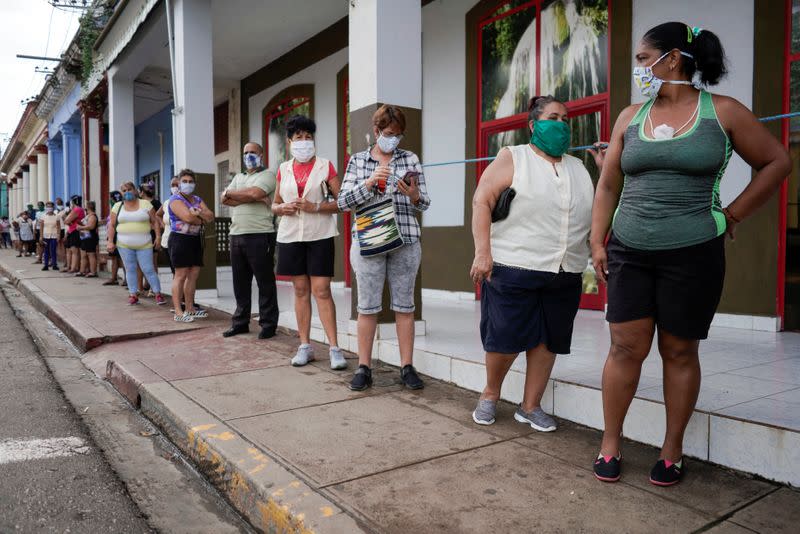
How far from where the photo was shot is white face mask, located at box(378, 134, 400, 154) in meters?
4.07

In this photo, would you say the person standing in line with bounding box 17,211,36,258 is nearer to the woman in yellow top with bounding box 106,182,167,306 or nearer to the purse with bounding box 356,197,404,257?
the woman in yellow top with bounding box 106,182,167,306

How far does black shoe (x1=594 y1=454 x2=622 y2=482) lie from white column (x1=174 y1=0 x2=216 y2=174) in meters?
7.06

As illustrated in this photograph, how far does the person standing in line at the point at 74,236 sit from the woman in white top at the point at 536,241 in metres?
12.7

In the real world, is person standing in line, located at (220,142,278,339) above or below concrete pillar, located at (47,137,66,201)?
below

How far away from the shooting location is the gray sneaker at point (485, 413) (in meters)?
3.46

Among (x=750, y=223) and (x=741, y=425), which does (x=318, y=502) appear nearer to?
(x=741, y=425)

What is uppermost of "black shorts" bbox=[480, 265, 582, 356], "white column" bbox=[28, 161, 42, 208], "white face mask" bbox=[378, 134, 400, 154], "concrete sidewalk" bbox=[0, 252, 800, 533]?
"white column" bbox=[28, 161, 42, 208]

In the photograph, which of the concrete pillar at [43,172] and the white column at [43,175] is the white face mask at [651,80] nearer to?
the concrete pillar at [43,172]

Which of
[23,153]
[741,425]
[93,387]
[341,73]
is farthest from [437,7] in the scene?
[23,153]

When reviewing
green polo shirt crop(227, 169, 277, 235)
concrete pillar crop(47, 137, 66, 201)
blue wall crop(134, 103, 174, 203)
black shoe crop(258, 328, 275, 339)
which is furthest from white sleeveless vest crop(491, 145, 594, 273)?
concrete pillar crop(47, 137, 66, 201)

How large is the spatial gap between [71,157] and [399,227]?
21085 mm

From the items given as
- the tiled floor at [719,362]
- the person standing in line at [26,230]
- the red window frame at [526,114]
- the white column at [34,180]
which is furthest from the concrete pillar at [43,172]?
the tiled floor at [719,362]

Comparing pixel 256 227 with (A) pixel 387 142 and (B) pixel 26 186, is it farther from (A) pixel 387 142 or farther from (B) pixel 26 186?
(B) pixel 26 186

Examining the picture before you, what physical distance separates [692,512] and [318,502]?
4.77 ft
